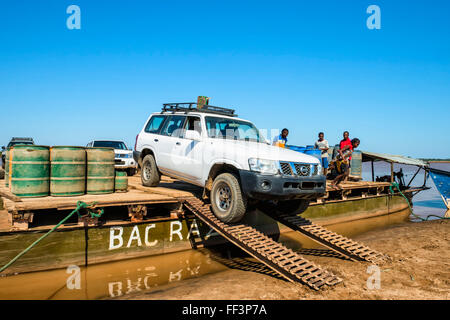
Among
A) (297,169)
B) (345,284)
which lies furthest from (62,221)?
(345,284)

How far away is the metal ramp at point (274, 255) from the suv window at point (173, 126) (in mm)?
1865

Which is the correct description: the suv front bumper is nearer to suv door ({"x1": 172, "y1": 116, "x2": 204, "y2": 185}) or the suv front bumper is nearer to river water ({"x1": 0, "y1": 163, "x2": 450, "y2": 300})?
suv door ({"x1": 172, "y1": 116, "x2": 204, "y2": 185})

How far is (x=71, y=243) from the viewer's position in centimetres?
509

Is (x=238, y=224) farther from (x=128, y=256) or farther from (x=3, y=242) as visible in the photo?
(x=3, y=242)

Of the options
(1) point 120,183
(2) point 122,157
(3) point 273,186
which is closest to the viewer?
(3) point 273,186

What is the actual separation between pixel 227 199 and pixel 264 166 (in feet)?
3.13

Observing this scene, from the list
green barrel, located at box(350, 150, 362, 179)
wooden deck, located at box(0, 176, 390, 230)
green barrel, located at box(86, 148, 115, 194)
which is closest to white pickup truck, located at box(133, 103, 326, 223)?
wooden deck, located at box(0, 176, 390, 230)

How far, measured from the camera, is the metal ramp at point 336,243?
561 centimetres

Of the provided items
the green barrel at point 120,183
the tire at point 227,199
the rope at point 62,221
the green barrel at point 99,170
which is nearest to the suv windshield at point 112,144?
the green barrel at point 120,183

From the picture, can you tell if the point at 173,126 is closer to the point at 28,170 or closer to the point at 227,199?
the point at 227,199

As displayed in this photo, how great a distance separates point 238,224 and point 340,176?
19.7ft

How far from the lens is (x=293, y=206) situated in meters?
6.20

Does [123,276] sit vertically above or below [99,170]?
below
